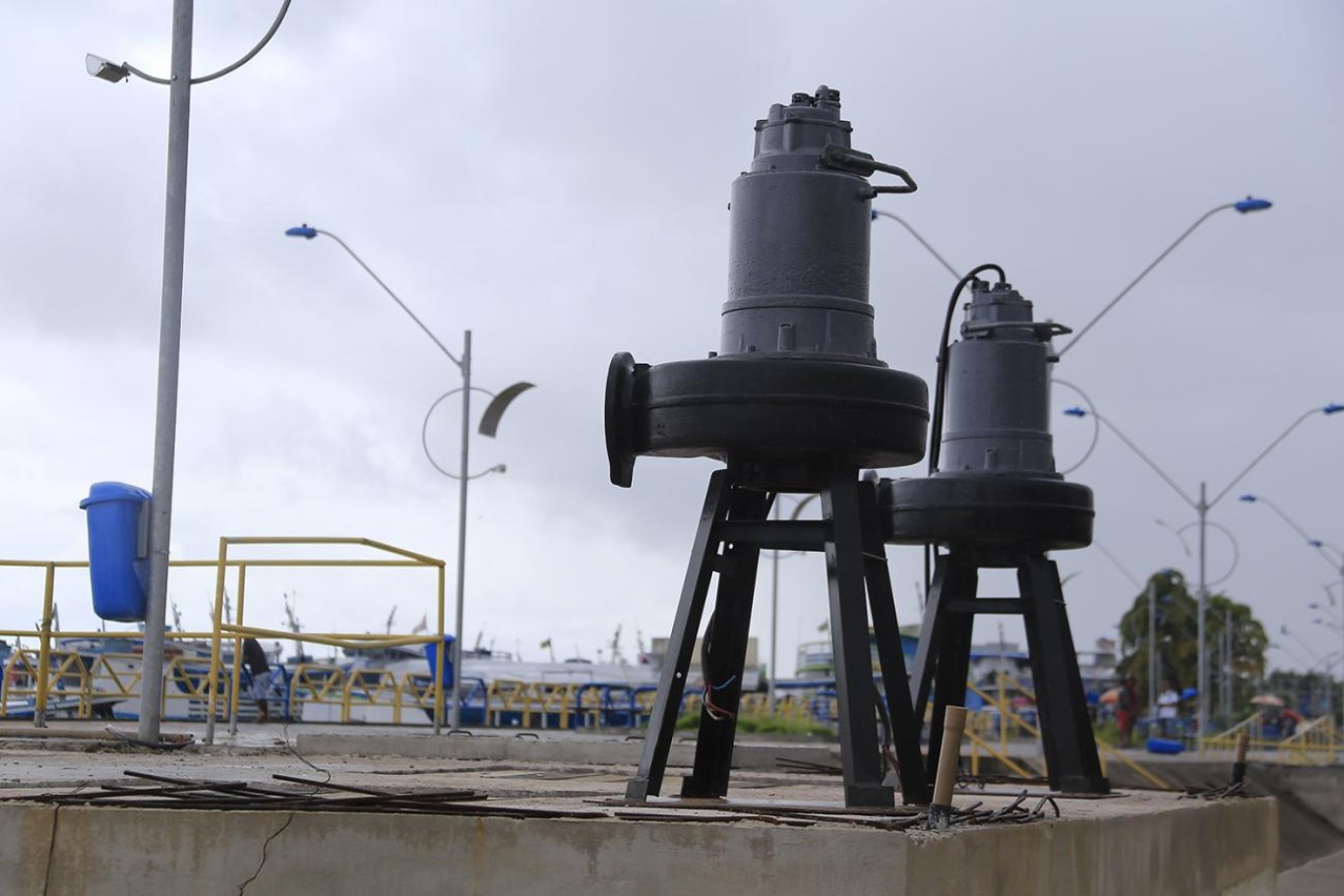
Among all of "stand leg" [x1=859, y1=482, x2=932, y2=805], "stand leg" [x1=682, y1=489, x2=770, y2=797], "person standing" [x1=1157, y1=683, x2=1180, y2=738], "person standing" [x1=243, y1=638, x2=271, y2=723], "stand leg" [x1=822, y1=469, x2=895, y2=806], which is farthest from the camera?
"person standing" [x1=1157, y1=683, x2=1180, y2=738]

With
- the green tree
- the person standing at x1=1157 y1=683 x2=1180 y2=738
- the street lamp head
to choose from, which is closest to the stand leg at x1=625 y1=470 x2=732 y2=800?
the street lamp head

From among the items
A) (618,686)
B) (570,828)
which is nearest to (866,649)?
(570,828)

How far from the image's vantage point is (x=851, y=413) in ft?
24.5

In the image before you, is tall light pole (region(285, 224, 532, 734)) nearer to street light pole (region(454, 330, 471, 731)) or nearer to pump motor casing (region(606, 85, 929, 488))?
street light pole (region(454, 330, 471, 731))

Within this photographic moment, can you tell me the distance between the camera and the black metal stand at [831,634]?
7258 mm

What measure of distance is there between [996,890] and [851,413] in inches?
85.0

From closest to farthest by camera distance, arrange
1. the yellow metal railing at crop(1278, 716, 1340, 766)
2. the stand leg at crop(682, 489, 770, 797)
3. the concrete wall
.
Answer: the concrete wall, the stand leg at crop(682, 489, 770, 797), the yellow metal railing at crop(1278, 716, 1340, 766)

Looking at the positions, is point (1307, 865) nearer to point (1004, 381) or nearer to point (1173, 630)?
point (1004, 381)

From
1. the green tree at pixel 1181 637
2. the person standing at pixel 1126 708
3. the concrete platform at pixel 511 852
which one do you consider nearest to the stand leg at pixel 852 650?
the concrete platform at pixel 511 852

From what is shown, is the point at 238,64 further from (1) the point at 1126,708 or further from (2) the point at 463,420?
(1) the point at 1126,708

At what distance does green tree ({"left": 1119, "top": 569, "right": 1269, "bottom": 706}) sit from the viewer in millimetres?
83062

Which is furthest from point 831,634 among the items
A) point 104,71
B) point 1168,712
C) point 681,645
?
point 1168,712

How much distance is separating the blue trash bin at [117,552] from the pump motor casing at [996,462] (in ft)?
16.8

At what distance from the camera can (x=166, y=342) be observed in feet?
41.3
